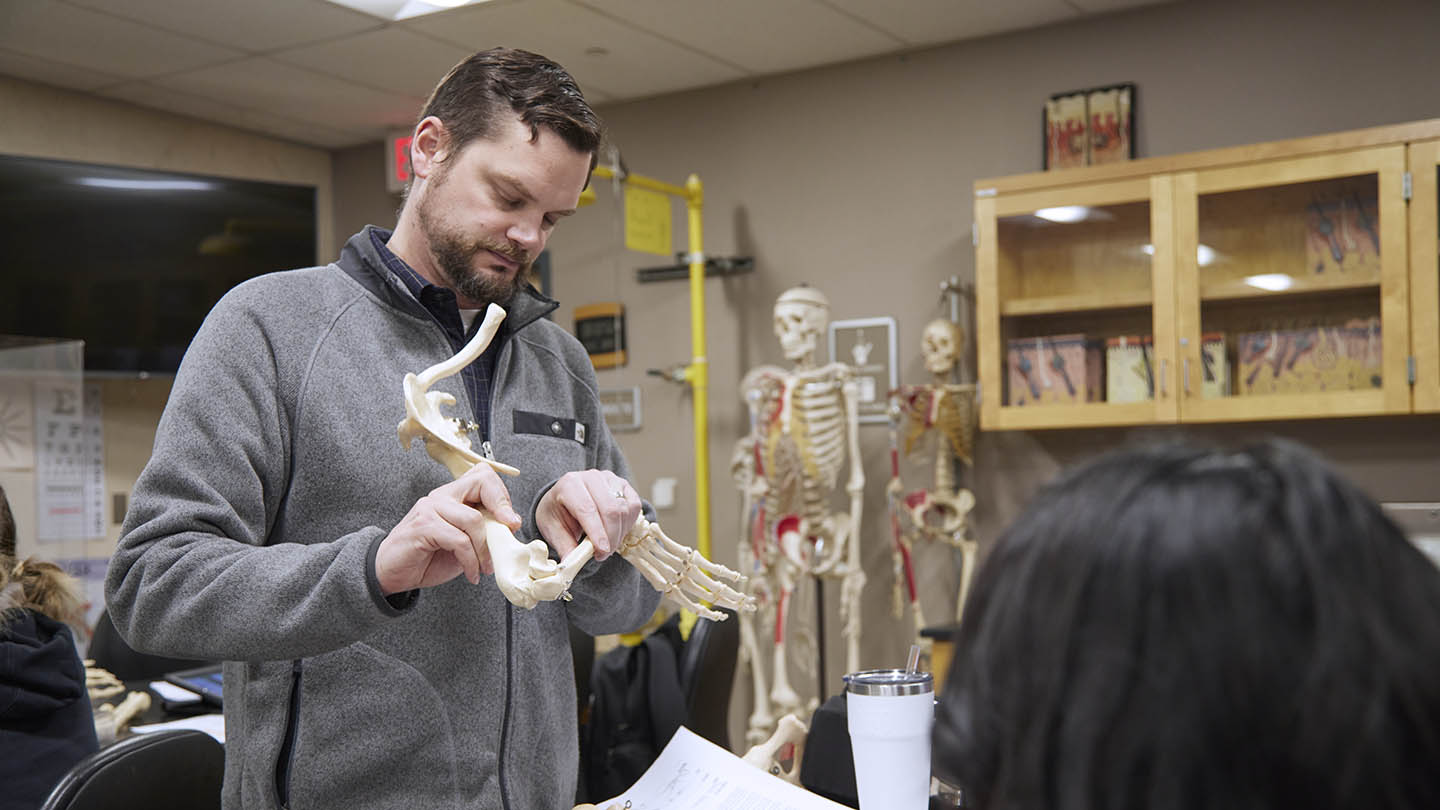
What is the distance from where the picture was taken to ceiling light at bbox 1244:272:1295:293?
3568mm

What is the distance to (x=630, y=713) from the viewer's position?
2.74 metres

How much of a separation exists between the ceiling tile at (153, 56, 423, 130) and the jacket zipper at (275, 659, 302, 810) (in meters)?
3.76

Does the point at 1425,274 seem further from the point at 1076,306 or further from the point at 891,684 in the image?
the point at 891,684

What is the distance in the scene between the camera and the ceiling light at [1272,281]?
3.57 meters

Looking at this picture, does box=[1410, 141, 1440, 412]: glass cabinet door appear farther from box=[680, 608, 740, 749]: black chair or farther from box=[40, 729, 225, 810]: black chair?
box=[40, 729, 225, 810]: black chair

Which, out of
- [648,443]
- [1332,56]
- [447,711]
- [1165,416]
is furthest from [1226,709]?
[648,443]

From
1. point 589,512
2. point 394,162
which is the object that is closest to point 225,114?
point 394,162

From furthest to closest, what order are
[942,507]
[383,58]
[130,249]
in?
[130,249]
[383,58]
[942,507]

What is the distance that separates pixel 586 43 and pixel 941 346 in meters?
1.63

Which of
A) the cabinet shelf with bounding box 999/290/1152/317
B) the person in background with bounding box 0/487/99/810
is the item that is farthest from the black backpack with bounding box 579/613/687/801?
the cabinet shelf with bounding box 999/290/1152/317

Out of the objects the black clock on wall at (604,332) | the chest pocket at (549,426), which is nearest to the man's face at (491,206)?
the chest pocket at (549,426)

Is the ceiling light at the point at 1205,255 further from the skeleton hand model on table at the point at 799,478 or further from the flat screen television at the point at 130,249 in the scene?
the flat screen television at the point at 130,249

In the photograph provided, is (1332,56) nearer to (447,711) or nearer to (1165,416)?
(1165,416)

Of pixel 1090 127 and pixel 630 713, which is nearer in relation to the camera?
pixel 630 713
